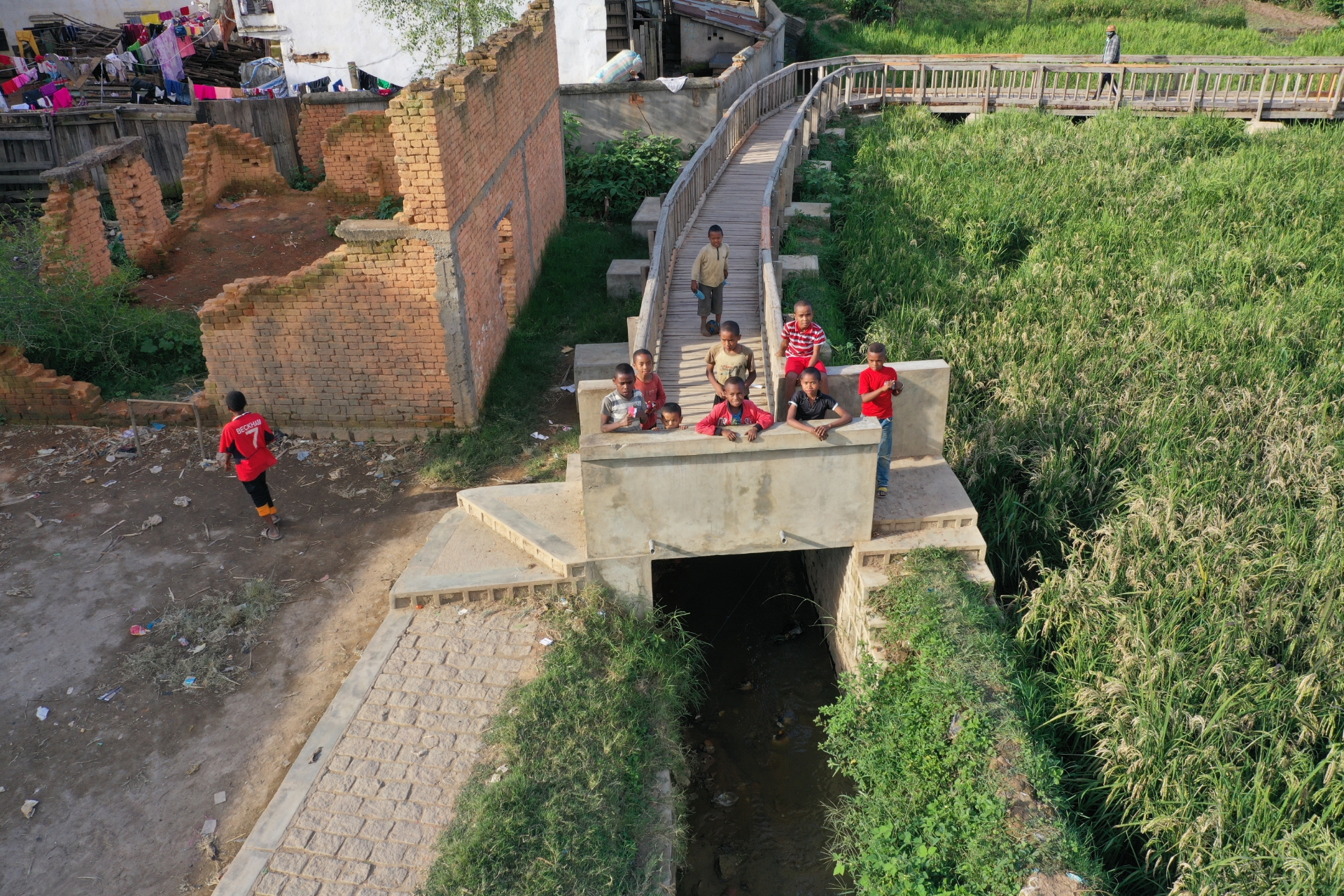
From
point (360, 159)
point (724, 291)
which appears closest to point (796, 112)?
point (360, 159)

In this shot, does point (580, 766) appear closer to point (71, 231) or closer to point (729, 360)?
point (729, 360)

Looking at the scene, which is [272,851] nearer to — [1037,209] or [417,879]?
[417,879]

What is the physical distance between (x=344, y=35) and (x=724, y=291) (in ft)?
60.2

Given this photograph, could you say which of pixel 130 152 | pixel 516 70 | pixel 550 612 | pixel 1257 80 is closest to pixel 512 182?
pixel 516 70

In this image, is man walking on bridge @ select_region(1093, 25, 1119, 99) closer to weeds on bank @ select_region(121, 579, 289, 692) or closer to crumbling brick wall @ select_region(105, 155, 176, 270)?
crumbling brick wall @ select_region(105, 155, 176, 270)

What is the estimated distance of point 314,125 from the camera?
64.3 ft

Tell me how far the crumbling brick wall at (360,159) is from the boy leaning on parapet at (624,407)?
462 inches

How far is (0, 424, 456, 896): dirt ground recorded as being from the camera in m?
6.46

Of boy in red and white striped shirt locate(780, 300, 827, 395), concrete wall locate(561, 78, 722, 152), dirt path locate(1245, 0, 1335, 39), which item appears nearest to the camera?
boy in red and white striped shirt locate(780, 300, 827, 395)

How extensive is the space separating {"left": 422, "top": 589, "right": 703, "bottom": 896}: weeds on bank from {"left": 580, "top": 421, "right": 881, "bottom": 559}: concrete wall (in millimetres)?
805

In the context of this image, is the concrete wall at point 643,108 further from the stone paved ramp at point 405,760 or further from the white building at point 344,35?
the stone paved ramp at point 405,760

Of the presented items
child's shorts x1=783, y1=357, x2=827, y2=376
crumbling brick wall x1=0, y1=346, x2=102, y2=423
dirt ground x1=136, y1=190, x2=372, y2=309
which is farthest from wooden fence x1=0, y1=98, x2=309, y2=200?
child's shorts x1=783, y1=357, x2=827, y2=376

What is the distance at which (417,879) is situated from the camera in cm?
591

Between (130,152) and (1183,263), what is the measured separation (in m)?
15.6
